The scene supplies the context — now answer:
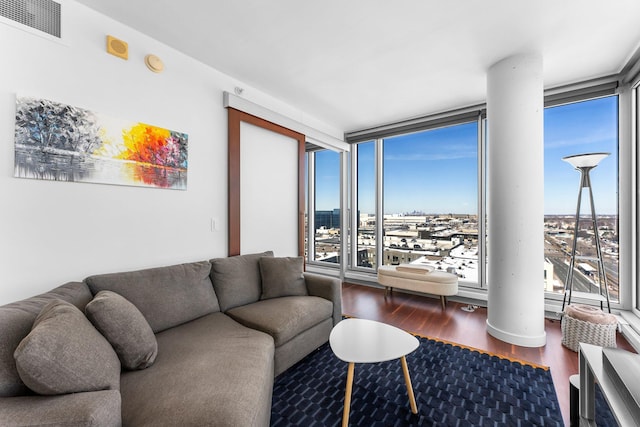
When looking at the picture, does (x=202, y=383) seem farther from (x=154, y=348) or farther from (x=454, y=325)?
(x=454, y=325)

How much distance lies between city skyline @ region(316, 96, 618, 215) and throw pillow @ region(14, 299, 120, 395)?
406cm

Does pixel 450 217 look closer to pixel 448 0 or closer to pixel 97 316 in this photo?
pixel 448 0

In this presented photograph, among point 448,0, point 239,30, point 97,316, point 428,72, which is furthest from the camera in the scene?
point 428,72

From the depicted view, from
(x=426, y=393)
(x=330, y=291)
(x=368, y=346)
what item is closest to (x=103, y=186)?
(x=330, y=291)

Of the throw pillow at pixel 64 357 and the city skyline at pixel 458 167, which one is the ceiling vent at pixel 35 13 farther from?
the city skyline at pixel 458 167

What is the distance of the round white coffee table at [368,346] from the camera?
5.00 ft

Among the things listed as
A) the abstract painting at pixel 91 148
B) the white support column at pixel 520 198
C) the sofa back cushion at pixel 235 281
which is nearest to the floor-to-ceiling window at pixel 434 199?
the white support column at pixel 520 198

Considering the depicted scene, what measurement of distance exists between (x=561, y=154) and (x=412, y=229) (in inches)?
80.2

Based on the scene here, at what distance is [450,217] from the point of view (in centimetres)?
401

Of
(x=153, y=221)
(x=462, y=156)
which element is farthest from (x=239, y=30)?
(x=462, y=156)

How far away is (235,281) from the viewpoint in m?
2.39

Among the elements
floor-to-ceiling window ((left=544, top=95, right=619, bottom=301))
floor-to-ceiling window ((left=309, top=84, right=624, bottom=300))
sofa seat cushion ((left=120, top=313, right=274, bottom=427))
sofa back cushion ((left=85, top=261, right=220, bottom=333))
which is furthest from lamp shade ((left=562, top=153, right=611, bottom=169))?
sofa back cushion ((left=85, top=261, right=220, bottom=333))

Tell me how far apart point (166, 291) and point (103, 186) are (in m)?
0.89

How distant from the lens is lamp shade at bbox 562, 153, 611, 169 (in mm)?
2531
